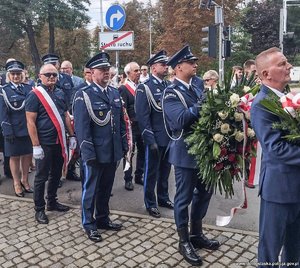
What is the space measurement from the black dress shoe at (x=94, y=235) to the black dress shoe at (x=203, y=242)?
1.03m

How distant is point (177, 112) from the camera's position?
11.8ft

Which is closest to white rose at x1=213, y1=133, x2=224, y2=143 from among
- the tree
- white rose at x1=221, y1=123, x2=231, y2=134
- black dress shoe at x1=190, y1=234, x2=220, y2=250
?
white rose at x1=221, y1=123, x2=231, y2=134

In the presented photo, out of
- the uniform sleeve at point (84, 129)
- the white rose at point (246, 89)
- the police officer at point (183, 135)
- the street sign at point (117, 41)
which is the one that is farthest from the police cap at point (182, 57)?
the street sign at point (117, 41)

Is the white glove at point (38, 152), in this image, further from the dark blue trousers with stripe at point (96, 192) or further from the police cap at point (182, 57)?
the police cap at point (182, 57)

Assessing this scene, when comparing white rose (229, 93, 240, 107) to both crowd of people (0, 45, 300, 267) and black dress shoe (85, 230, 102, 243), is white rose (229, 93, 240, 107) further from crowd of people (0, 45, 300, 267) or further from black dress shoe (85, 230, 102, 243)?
black dress shoe (85, 230, 102, 243)

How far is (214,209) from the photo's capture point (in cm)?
520

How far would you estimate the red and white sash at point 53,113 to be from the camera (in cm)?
482

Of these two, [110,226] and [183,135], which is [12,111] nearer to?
[110,226]

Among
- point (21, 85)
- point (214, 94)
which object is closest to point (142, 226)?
point (214, 94)

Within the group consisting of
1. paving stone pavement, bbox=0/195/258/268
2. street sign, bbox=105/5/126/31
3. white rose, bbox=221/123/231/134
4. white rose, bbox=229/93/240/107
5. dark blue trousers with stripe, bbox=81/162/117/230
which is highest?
street sign, bbox=105/5/126/31

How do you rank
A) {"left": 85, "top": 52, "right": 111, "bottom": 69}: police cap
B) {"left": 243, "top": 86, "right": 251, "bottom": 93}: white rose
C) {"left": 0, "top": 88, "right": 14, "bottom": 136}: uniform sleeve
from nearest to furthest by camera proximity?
{"left": 243, "top": 86, "right": 251, "bottom": 93}: white rose
{"left": 85, "top": 52, "right": 111, "bottom": 69}: police cap
{"left": 0, "top": 88, "right": 14, "bottom": 136}: uniform sleeve

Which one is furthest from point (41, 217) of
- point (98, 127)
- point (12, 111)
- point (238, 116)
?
point (238, 116)

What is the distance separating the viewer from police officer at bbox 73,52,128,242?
423 cm

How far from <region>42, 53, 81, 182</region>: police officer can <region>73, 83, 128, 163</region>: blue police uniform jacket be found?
2.29 m
